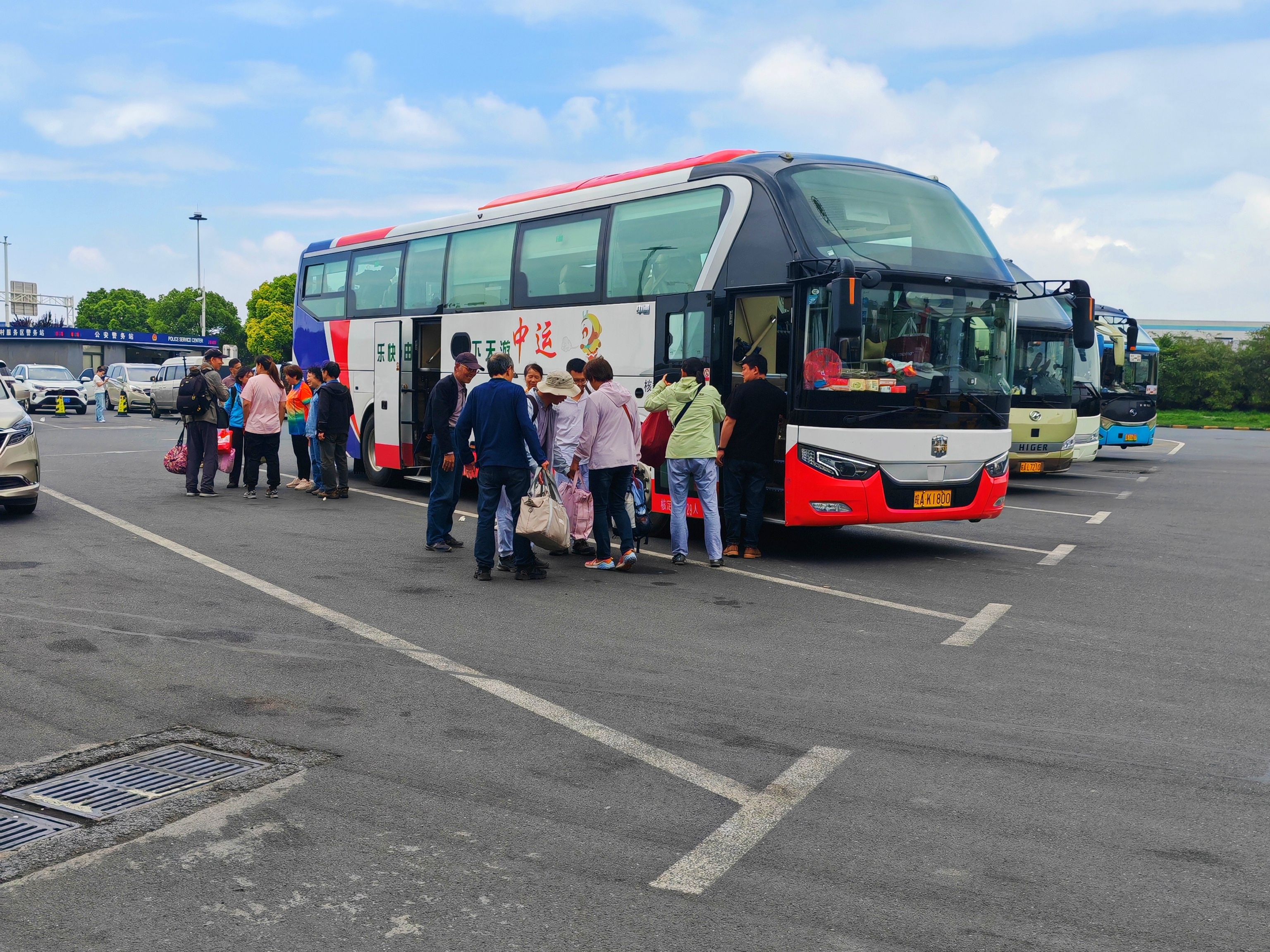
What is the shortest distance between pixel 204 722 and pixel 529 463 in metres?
4.21

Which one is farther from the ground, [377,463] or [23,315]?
[23,315]

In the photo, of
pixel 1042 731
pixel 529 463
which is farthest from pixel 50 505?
pixel 1042 731

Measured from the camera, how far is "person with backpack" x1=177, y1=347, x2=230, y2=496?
549 inches

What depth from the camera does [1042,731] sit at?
17.6ft

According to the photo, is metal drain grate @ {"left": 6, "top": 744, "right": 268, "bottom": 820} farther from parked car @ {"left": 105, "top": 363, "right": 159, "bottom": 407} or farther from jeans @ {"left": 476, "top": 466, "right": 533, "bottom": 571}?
parked car @ {"left": 105, "top": 363, "right": 159, "bottom": 407}

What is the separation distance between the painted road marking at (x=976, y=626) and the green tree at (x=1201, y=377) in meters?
57.6

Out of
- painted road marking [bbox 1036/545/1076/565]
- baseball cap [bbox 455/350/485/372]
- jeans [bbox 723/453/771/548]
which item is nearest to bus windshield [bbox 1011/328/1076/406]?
painted road marking [bbox 1036/545/1076/565]

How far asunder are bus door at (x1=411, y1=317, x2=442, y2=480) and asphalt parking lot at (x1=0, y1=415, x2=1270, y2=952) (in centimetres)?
497

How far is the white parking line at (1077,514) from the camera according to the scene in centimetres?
1432

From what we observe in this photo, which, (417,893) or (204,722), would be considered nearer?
(417,893)

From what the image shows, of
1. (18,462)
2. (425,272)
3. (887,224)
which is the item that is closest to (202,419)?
(18,462)

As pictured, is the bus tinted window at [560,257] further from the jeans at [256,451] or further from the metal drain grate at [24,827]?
the metal drain grate at [24,827]

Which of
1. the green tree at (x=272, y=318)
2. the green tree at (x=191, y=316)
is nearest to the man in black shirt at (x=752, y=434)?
the green tree at (x=272, y=318)

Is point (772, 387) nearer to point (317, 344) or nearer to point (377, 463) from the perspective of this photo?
point (377, 463)
